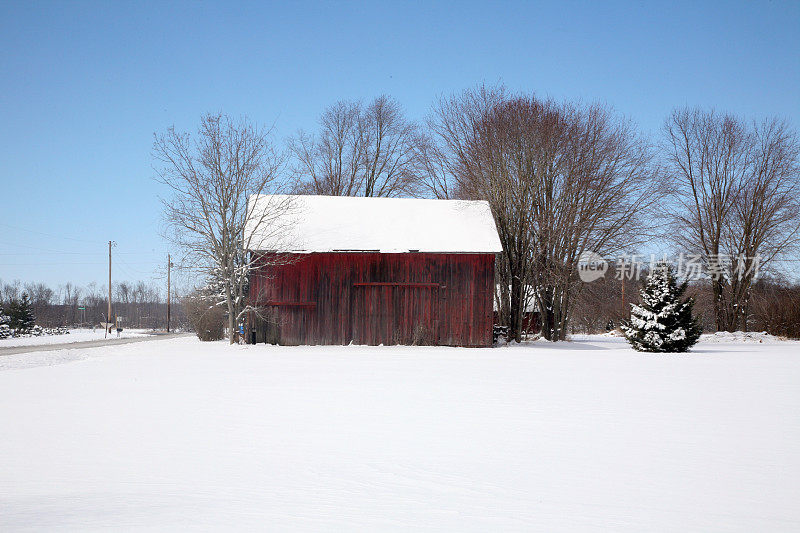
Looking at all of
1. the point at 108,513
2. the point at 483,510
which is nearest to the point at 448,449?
the point at 483,510

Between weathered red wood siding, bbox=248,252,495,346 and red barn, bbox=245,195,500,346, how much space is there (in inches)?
1.6

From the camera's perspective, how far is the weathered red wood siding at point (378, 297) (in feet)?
78.2

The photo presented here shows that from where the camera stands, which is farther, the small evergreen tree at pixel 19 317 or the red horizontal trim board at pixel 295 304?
the small evergreen tree at pixel 19 317

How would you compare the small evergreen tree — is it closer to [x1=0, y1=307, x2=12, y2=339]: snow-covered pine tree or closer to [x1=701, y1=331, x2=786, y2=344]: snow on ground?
[x1=0, y1=307, x2=12, y2=339]: snow-covered pine tree

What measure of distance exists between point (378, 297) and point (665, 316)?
10.9 metres

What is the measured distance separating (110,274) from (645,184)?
4449cm

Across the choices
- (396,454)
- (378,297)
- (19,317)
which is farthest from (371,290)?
(19,317)

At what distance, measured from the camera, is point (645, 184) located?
28719mm

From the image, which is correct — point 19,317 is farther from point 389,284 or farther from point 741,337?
point 741,337

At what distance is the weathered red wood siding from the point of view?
23.8 metres

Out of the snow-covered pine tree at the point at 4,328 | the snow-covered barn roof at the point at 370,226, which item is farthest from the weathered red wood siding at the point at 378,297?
the snow-covered pine tree at the point at 4,328

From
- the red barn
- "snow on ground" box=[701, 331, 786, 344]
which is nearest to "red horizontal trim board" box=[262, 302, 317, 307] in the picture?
the red barn

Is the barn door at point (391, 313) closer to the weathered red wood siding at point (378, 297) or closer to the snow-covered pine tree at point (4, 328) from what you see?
the weathered red wood siding at point (378, 297)

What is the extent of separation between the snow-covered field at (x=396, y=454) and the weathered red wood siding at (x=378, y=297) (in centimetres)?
1098
